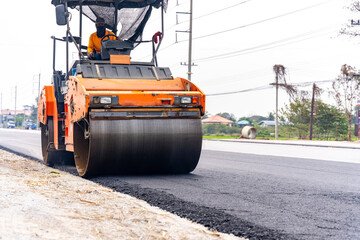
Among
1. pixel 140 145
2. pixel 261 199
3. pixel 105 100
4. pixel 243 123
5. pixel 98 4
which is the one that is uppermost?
pixel 98 4

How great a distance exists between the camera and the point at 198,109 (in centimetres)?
754

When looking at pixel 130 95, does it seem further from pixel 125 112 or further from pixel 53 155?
pixel 53 155

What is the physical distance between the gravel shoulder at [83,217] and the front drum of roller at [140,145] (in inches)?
38.1

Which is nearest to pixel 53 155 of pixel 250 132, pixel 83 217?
pixel 83 217

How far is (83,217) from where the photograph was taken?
4.41 m

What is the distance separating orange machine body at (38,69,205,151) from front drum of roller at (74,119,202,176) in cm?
17

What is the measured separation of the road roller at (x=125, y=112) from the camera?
23.3 ft

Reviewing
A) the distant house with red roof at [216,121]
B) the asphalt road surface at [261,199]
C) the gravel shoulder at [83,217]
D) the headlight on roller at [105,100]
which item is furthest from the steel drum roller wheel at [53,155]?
the distant house with red roof at [216,121]

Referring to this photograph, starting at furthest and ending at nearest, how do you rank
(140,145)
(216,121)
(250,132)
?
(216,121) < (250,132) < (140,145)

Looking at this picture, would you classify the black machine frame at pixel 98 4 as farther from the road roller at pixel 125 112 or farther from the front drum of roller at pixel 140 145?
the front drum of roller at pixel 140 145

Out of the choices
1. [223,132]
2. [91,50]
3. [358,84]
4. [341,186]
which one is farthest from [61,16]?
[223,132]

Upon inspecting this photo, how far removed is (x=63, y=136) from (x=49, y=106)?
78cm

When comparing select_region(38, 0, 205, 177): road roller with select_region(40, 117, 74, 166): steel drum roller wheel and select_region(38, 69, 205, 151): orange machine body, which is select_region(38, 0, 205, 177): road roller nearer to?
select_region(38, 69, 205, 151): orange machine body

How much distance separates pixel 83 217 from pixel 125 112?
2893 millimetres
